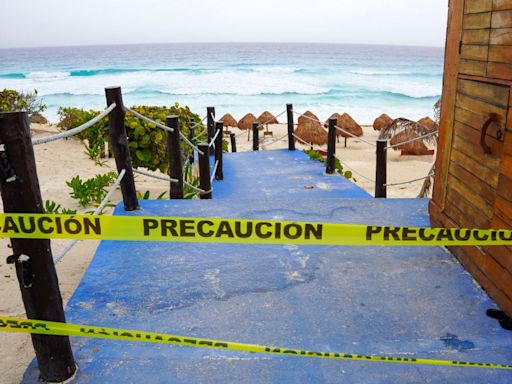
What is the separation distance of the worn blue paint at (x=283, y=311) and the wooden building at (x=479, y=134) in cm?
25

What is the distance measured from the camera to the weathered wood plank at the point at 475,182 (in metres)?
2.86

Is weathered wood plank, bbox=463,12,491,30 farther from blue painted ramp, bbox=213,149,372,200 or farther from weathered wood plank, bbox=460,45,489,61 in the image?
blue painted ramp, bbox=213,149,372,200

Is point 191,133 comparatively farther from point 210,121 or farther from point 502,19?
point 502,19

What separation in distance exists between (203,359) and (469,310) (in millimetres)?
1678

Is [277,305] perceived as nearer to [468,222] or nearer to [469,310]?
[469,310]

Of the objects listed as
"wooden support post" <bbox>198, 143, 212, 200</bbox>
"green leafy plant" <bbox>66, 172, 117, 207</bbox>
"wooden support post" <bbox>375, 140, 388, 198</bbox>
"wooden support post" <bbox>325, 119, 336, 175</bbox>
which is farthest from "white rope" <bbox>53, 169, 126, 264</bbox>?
"wooden support post" <bbox>325, 119, 336, 175</bbox>

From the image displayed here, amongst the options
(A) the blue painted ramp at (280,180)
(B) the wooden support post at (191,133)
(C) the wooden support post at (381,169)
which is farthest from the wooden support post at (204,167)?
(B) the wooden support post at (191,133)

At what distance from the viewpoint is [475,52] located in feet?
10.00

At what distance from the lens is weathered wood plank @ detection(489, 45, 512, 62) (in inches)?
102

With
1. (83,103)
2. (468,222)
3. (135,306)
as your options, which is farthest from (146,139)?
(83,103)

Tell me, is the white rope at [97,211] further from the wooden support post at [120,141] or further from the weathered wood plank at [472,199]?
the weathered wood plank at [472,199]

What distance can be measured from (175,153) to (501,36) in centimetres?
352

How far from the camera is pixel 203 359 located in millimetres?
2320

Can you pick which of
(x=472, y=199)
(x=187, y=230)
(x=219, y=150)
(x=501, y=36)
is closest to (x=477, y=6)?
(x=501, y=36)
